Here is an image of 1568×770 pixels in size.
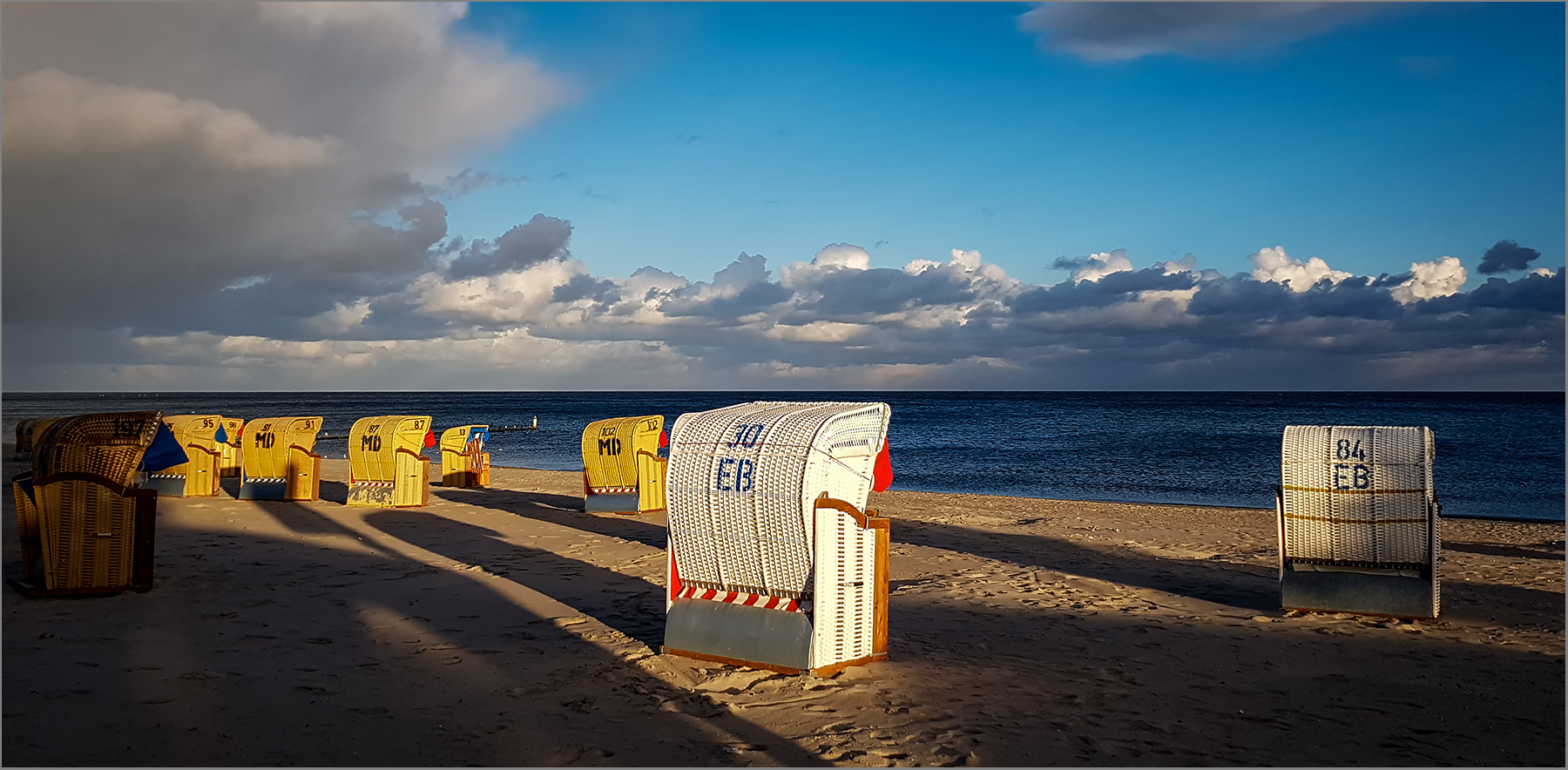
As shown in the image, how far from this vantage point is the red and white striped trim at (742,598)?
6.64 metres

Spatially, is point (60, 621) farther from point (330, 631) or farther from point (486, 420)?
point (486, 420)

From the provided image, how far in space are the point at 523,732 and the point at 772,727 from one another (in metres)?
1.46

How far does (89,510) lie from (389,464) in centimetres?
803

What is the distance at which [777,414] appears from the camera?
7.05 metres

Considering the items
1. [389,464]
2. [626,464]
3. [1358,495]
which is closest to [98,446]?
[389,464]

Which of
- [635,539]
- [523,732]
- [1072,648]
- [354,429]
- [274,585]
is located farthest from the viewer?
[354,429]

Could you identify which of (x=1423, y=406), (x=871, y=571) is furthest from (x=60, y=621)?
(x=1423, y=406)

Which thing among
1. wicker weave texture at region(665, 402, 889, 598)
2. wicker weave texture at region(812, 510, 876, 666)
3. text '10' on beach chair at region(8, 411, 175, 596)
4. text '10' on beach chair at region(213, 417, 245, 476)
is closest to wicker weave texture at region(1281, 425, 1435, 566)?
wicker weave texture at region(665, 402, 889, 598)

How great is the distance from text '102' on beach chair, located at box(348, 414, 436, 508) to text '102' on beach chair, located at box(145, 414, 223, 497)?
3.47 m

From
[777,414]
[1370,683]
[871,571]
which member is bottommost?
[1370,683]

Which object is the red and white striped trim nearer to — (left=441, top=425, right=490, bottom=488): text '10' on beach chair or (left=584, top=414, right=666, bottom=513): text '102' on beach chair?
(left=584, top=414, right=666, bottom=513): text '102' on beach chair

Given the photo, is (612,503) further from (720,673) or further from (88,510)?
(720,673)

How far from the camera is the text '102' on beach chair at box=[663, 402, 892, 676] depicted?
6.47 m

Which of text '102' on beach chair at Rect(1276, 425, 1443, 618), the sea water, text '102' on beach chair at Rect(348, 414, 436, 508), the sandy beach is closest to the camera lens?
the sandy beach
